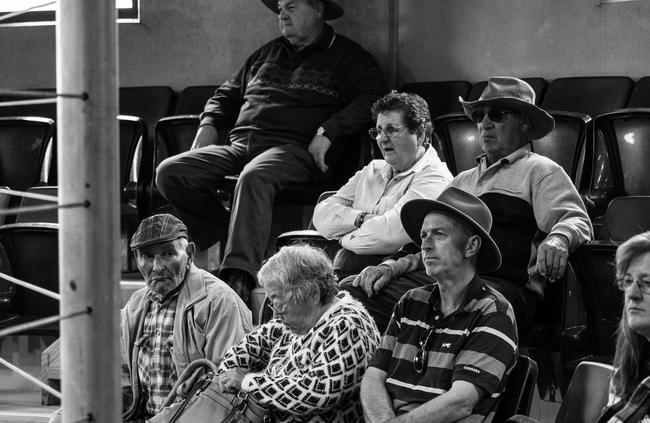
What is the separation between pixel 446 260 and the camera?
281 centimetres

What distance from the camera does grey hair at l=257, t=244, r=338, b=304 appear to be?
2980mm

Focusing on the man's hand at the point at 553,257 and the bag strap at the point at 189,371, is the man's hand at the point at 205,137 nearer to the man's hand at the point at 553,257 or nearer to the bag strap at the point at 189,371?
the bag strap at the point at 189,371

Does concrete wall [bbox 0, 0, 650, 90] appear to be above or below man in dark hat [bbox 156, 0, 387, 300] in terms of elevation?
above

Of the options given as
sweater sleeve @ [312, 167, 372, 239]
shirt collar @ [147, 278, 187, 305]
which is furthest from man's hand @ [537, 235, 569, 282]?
shirt collar @ [147, 278, 187, 305]

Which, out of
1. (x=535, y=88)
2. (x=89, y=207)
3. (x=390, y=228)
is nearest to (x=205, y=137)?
(x=535, y=88)

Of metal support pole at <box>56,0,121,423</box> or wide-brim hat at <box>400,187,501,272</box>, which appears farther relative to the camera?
wide-brim hat at <box>400,187,501,272</box>

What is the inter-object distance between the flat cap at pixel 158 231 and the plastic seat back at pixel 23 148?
2.01 m

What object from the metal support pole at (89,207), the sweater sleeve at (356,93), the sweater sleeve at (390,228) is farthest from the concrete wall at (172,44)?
the metal support pole at (89,207)

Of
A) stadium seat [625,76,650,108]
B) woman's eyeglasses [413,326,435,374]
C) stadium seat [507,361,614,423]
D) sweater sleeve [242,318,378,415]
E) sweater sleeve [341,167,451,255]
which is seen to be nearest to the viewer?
stadium seat [507,361,614,423]

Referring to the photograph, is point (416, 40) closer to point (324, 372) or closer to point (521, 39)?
point (521, 39)

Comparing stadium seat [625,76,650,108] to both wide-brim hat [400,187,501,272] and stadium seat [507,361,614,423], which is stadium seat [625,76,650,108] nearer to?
wide-brim hat [400,187,501,272]

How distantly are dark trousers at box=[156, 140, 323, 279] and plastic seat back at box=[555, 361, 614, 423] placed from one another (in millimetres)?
1989

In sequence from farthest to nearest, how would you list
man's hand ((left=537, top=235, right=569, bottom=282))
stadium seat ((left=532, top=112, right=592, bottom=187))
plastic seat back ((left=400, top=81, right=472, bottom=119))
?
plastic seat back ((left=400, top=81, right=472, bottom=119)), stadium seat ((left=532, top=112, right=592, bottom=187)), man's hand ((left=537, top=235, right=569, bottom=282))

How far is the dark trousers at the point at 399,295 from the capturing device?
Answer: 10.9ft
